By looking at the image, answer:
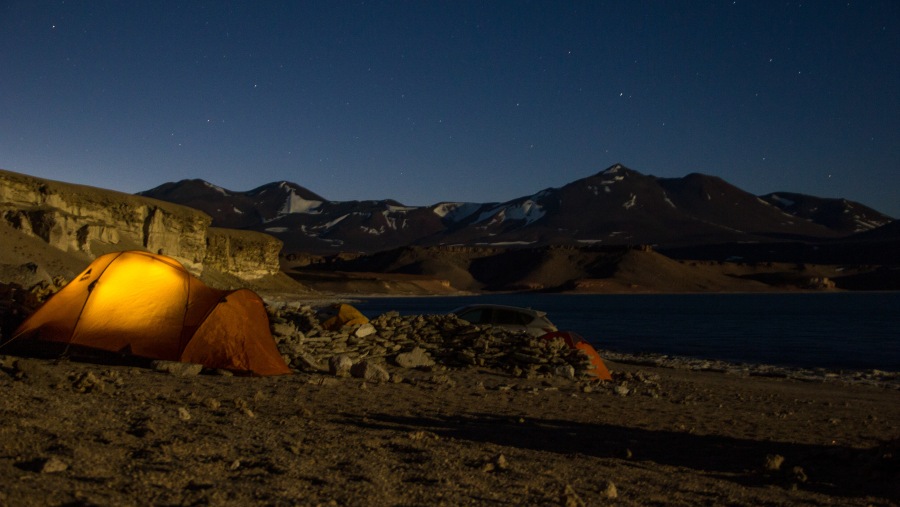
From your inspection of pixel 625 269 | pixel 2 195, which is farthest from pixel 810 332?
pixel 625 269

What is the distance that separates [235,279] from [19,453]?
99.2 metres

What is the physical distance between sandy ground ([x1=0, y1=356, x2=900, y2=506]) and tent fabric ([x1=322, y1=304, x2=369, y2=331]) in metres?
4.63

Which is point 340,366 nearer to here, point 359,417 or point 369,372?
point 369,372

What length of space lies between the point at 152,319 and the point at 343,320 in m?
5.83

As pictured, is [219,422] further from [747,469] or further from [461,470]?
[747,469]

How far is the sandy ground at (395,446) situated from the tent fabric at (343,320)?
182 inches

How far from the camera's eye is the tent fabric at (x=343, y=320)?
18.3m

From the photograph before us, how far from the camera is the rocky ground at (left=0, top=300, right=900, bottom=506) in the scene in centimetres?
570

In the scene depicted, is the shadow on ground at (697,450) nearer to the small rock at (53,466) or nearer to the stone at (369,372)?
the stone at (369,372)

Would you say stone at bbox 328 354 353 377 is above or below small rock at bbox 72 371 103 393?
below

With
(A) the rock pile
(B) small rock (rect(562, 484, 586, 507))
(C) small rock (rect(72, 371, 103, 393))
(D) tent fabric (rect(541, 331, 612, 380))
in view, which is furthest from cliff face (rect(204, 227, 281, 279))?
(B) small rock (rect(562, 484, 586, 507))

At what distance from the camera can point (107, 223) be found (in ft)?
232

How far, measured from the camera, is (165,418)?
8.05 m

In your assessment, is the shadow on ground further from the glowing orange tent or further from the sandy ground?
the glowing orange tent
